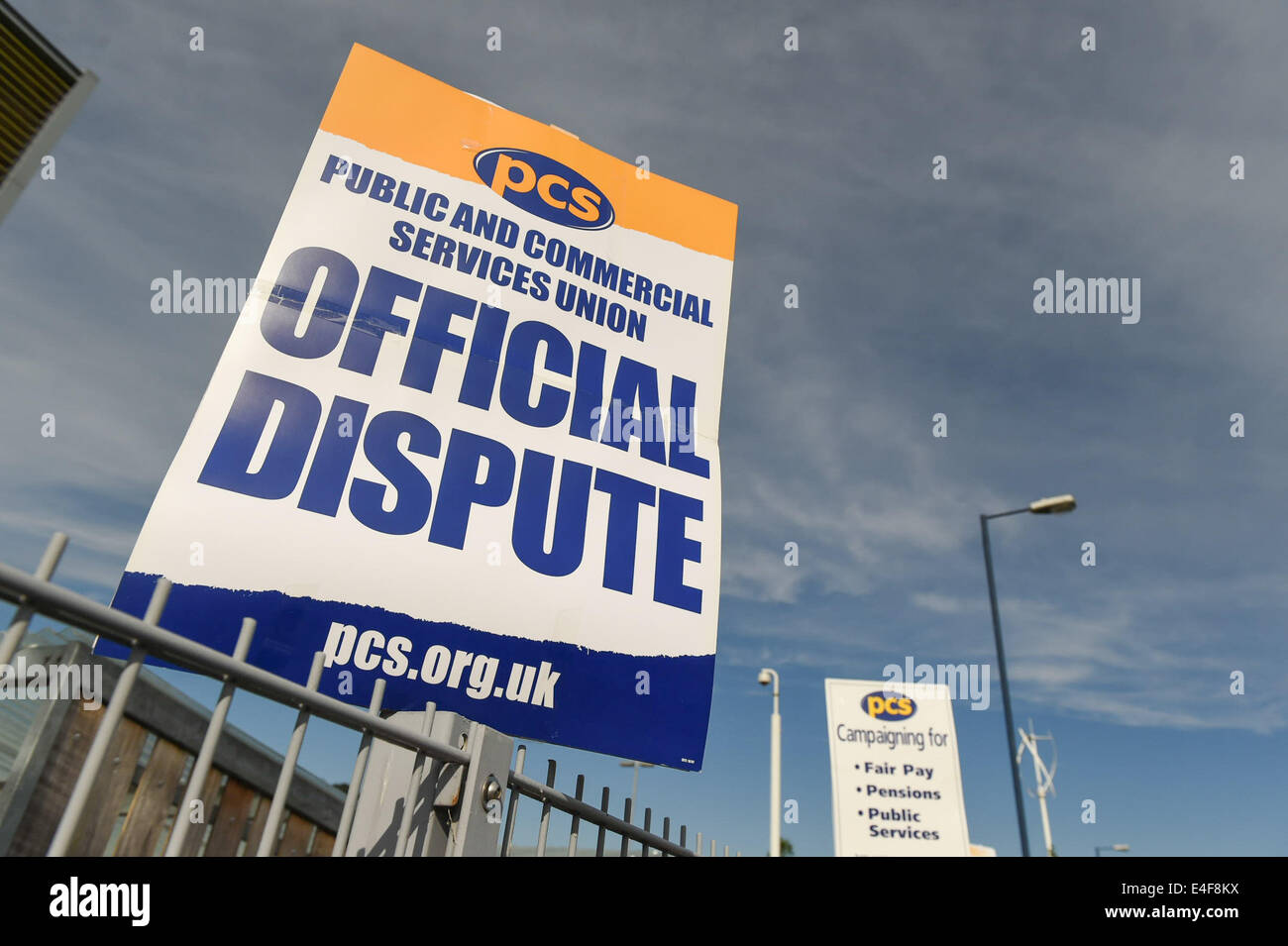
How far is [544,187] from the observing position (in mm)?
4180

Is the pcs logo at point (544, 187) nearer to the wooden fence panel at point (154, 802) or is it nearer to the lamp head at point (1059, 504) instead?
the wooden fence panel at point (154, 802)

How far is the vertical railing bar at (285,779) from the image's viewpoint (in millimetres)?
1615

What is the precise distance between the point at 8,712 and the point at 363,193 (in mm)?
2496

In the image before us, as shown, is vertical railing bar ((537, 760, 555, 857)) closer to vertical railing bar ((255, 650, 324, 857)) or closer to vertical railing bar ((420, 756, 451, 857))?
vertical railing bar ((420, 756, 451, 857))

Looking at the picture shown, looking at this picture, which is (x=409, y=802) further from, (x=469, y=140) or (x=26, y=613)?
(x=469, y=140)

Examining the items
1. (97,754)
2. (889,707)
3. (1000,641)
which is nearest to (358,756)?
(97,754)

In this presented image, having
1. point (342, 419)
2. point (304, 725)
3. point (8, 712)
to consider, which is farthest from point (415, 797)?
point (342, 419)

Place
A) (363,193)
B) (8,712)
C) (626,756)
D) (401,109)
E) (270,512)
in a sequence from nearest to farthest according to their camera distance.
→ (8,712) → (270,512) → (626,756) → (363,193) → (401,109)

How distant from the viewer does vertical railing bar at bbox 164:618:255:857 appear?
145cm

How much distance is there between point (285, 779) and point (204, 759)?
198 mm

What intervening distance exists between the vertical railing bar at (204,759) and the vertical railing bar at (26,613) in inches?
14.2

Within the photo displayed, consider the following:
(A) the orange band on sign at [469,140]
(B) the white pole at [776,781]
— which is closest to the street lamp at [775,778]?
(B) the white pole at [776,781]
